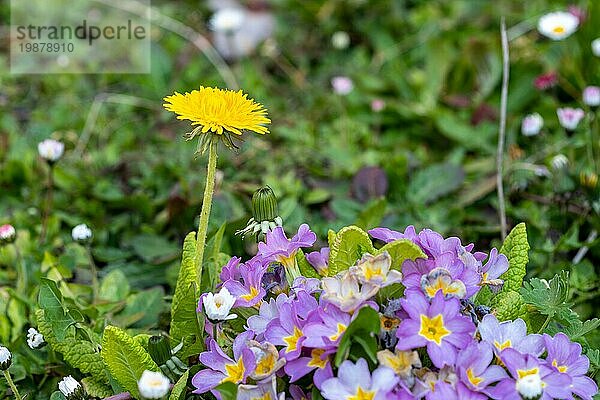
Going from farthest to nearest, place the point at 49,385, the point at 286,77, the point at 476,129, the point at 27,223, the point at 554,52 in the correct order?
1. the point at 286,77
2. the point at 554,52
3. the point at 476,129
4. the point at 27,223
5. the point at 49,385

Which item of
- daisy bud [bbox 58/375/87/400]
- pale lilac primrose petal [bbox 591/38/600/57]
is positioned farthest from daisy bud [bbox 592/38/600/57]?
daisy bud [bbox 58/375/87/400]

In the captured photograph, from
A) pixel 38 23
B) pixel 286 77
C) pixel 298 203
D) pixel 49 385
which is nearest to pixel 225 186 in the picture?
pixel 298 203

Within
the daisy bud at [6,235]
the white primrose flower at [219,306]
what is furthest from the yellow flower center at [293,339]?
the daisy bud at [6,235]

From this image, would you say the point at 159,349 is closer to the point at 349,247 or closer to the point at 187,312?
the point at 187,312

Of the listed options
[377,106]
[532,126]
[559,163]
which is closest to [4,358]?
[559,163]

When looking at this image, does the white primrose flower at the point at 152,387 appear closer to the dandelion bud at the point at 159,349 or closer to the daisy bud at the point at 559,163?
the dandelion bud at the point at 159,349

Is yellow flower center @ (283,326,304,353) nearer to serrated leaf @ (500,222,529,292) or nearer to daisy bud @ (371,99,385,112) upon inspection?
serrated leaf @ (500,222,529,292)

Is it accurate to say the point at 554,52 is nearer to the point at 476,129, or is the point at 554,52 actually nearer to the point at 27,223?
the point at 476,129

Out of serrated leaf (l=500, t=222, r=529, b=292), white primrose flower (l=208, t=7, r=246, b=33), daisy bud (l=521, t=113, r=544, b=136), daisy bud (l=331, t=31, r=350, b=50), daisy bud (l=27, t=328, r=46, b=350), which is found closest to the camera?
serrated leaf (l=500, t=222, r=529, b=292)
